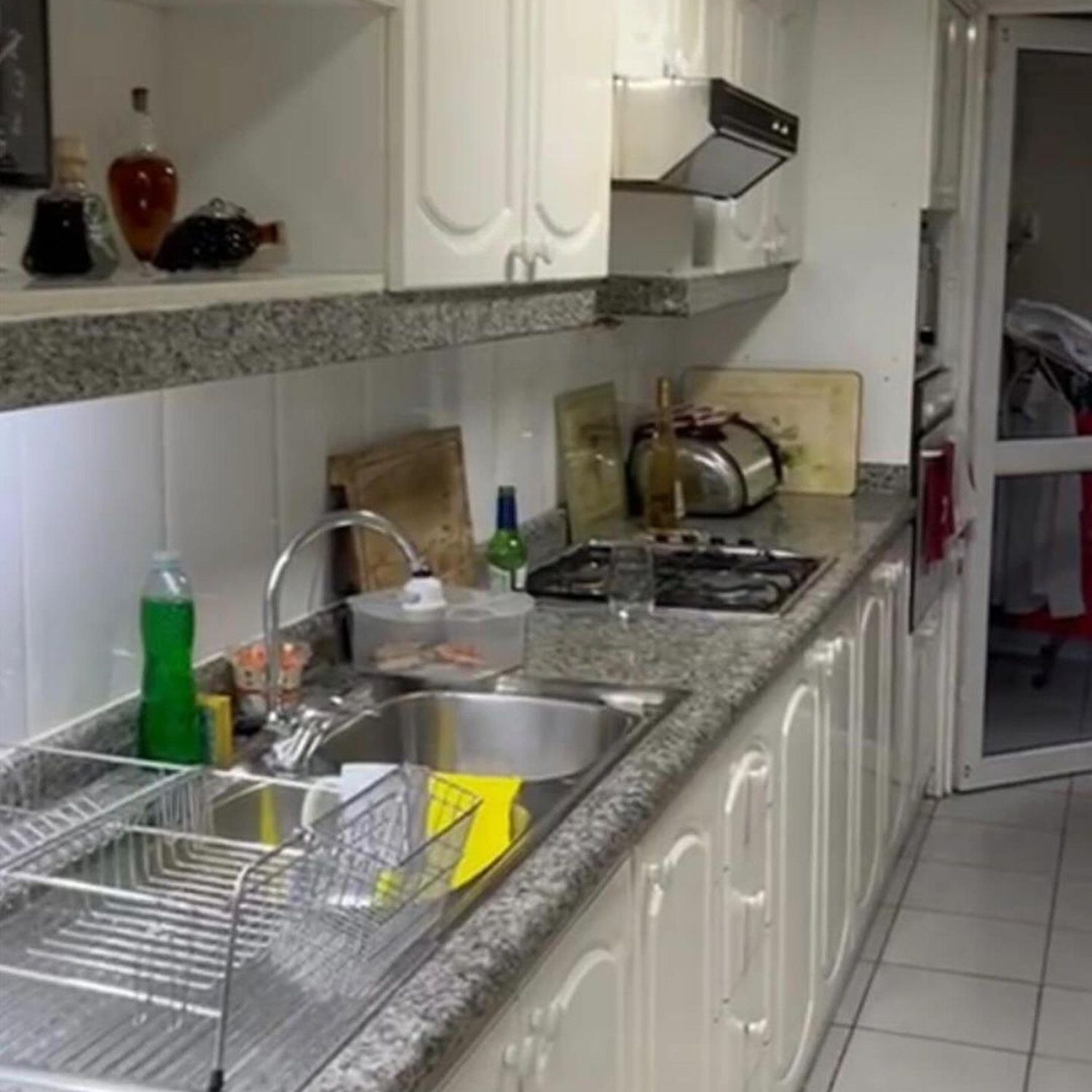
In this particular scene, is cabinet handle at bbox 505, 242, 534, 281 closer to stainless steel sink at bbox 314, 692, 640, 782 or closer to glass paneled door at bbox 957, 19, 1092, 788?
stainless steel sink at bbox 314, 692, 640, 782

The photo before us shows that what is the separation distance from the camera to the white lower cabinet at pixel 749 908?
167cm

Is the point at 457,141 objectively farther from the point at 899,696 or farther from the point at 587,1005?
the point at 899,696

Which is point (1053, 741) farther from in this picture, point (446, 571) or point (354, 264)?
point (354, 264)

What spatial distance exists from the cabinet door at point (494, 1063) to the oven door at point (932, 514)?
8.64ft

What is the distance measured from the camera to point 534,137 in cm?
214

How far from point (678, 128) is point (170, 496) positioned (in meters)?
1.00

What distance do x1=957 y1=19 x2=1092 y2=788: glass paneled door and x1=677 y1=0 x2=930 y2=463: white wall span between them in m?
0.57

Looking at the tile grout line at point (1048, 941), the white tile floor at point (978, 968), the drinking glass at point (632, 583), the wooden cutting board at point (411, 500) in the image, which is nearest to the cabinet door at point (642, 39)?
the wooden cutting board at point (411, 500)

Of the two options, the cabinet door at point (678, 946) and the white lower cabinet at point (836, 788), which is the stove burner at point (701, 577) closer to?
the white lower cabinet at point (836, 788)

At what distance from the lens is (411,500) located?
2.60 metres

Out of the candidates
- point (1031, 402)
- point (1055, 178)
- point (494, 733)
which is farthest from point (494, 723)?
point (1055, 178)

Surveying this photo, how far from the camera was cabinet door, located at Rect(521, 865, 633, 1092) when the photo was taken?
5.15 feet

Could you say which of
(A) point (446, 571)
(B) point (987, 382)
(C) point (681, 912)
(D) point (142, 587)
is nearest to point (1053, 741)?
(B) point (987, 382)

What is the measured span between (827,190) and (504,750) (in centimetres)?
213
